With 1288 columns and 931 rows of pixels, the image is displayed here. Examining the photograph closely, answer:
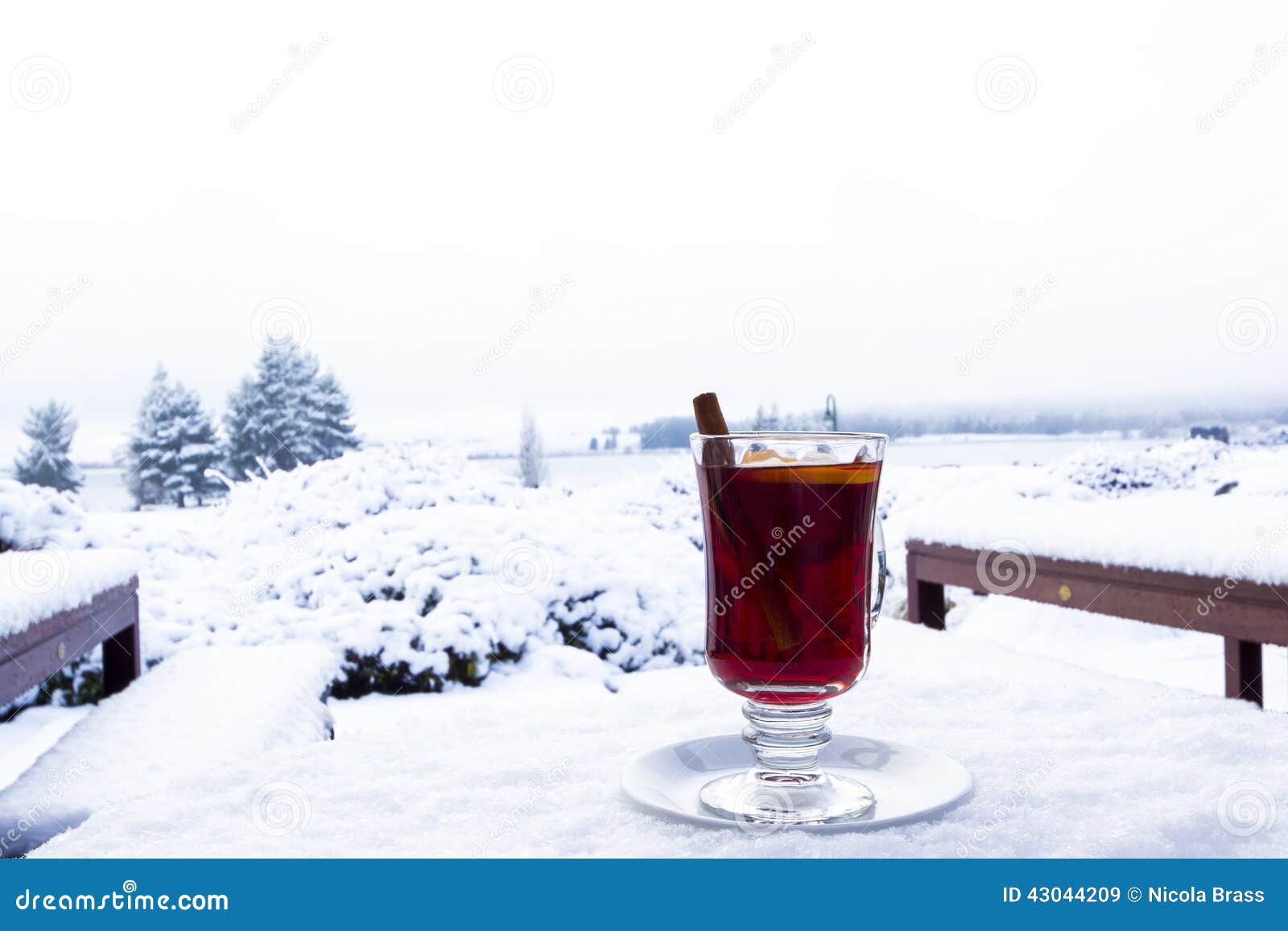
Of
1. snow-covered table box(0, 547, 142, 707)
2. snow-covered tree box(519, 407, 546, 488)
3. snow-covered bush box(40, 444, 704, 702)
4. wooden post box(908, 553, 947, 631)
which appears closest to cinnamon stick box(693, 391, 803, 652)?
snow-covered table box(0, 547, 142, 707)

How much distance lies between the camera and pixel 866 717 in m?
1.33

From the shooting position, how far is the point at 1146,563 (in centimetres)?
303

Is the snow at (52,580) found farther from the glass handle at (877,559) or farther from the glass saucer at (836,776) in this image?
the glass handle at (877,559)

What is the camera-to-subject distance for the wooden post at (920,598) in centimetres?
438

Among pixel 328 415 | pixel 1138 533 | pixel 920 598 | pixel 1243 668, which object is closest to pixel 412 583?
pixel 920 598

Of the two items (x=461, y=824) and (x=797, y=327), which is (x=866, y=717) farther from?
(x=797, y=327)

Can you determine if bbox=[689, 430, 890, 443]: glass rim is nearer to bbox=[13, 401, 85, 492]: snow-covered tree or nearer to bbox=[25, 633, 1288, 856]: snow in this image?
bbox=[25, 633, 1288, 856]: snow

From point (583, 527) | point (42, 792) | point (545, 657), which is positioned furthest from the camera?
point (583, 527)

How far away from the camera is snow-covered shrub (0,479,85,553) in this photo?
4809mm

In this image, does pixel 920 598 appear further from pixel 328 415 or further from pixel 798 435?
pixel 328 415

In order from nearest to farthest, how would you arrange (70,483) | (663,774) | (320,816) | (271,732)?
(320,816) → (663,774) → (271,732) → (70,483)

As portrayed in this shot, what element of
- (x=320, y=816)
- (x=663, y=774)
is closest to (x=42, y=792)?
(x=320, y=816)

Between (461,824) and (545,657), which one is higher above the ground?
(461,824)

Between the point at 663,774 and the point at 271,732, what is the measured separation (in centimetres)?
192
